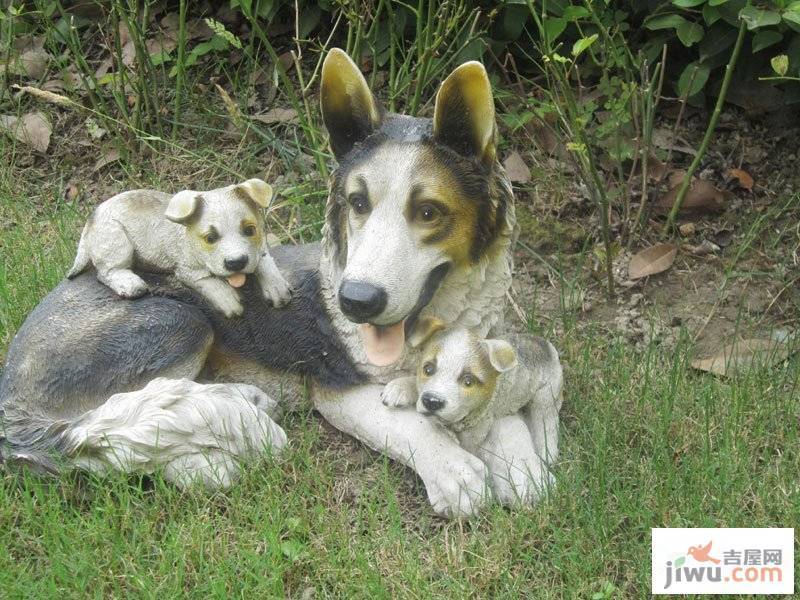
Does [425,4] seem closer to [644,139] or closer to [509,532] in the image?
[644,139]

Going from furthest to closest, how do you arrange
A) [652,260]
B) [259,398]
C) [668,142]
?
[668,142] → [652,260] → [259,398]

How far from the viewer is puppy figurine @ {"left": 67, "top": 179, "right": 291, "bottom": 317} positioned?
10.2 ft

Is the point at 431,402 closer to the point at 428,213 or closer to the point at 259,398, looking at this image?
the point at 428,213

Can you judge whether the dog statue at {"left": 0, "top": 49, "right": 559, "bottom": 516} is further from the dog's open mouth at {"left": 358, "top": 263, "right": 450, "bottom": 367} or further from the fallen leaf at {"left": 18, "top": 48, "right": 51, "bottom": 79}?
the fallen leaf at {"left": 18, "top": 48, "right": 51, "bottom": 79}

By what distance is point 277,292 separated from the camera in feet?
10.8

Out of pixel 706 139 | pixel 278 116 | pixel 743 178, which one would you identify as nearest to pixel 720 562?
pixel 706 139

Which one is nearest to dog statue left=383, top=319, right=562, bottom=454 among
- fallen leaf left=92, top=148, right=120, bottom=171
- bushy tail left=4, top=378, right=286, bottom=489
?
bushy tail left=4, top=378, right=286, bottom=489

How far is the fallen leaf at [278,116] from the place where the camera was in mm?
5035

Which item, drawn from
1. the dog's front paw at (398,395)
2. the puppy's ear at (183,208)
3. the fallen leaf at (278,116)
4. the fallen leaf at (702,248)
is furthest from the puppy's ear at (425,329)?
the fallen leaf at (278,116)

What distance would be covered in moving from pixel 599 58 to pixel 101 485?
2.58 metres

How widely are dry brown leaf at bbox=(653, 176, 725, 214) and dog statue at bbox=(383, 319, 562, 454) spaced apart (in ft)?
4.81

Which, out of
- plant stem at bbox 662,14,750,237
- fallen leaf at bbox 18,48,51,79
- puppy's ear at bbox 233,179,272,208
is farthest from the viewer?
fallen leaf at bbox 18,48,51,79

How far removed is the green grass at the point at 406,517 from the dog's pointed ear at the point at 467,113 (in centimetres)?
91

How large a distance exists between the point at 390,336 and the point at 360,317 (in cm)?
17
